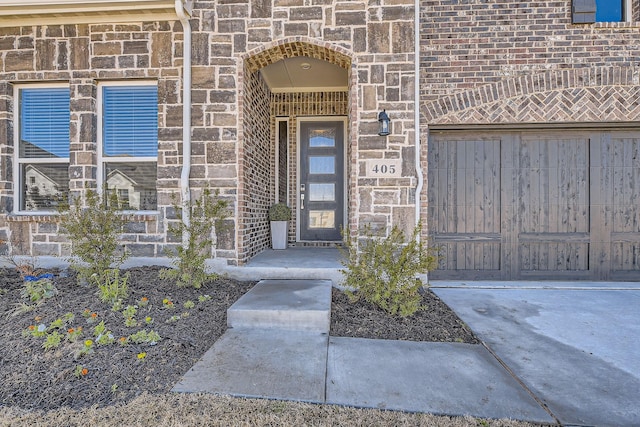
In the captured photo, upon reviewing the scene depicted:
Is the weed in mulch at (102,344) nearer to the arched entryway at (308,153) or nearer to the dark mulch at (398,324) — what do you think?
the dark mulch at (398,324)

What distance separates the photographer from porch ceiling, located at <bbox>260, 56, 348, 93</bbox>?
480 centimetres

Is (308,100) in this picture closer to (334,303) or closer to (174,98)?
(174,98)

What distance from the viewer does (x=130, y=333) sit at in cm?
249

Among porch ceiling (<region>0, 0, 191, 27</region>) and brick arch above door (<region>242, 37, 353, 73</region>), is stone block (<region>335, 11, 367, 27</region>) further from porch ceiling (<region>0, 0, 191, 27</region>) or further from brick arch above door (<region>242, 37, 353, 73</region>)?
porch ceiling (<region>0, 0, 191, 27</region>)

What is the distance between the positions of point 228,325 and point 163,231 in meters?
1.94

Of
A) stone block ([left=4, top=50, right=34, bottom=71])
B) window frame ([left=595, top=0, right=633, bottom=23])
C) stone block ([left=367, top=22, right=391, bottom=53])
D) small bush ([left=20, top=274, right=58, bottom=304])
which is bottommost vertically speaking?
small bush ([left=20, top=274, right=58, bottom=304])

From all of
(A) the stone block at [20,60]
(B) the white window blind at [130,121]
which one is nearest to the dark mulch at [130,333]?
(B) the white window blind at [130,121]

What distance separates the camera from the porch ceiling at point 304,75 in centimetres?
480

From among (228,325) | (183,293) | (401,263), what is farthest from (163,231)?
(401,263)

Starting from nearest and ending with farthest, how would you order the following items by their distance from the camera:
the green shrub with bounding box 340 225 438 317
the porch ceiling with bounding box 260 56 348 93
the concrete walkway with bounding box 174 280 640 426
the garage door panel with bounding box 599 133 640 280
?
the concrete walkway with bounding box 174 280 640 426 < the green shrub with bounding box 340 225 438 317 < the garage door panel with bounding box 599 133 640 280 < the porch ceiling with bounding box 260 56 348 93

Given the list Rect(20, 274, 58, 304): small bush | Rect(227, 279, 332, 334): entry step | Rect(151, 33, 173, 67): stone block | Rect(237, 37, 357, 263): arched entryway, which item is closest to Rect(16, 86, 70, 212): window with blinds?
Rect(151, 33, 173, 67): stone block

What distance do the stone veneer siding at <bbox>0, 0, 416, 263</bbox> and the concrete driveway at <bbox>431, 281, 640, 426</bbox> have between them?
4.60ft

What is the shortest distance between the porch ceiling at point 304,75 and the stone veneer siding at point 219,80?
57cm

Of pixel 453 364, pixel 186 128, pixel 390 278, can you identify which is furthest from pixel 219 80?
pixel 453 364
